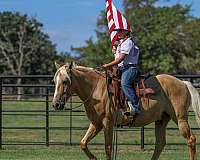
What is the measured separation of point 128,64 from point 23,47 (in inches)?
2499

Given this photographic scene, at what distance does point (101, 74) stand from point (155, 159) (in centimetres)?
192

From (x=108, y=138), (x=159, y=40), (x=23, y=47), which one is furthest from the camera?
(x=23, y=47)

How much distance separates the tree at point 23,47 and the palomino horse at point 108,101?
59.1 metres

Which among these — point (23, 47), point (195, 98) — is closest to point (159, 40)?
point (23, 47)

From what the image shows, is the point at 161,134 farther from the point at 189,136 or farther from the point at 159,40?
the point at 159,40

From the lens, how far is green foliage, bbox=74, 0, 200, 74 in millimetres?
67188

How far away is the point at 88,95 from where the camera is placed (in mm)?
10016

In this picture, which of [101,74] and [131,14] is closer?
[101,74]

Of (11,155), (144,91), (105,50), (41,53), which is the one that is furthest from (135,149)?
(41,53)

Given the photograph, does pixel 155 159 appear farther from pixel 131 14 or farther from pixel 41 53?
pixel 41 53

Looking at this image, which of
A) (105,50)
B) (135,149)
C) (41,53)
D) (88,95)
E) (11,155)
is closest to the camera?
(88,95)

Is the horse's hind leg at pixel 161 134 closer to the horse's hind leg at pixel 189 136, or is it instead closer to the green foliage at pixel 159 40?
the horse's hind leg at pixel 189 136

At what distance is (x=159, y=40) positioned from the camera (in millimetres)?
67750

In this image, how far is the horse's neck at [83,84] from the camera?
9.98m
